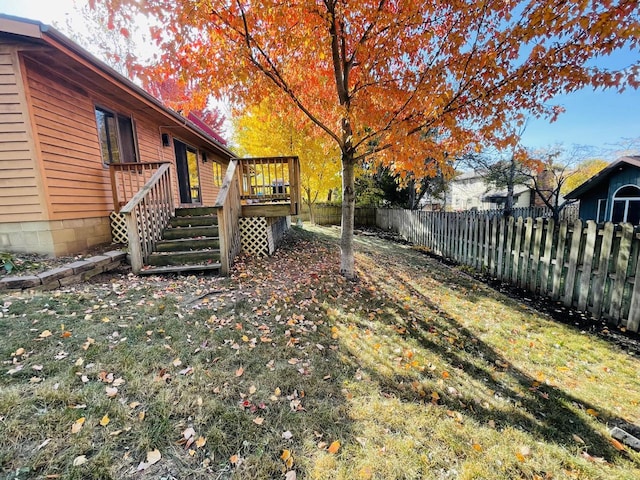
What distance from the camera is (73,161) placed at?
557cm

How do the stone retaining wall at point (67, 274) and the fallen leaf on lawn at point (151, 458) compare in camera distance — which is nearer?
the fallen leaf on lawn at point (151, 458)

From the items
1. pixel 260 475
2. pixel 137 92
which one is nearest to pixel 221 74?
pixel 137 92

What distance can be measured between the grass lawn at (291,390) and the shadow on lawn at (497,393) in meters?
0.02

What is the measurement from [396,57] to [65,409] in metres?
6.14

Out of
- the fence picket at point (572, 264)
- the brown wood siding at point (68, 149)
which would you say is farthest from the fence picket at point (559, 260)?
the brown wood siding at point (68, 149)

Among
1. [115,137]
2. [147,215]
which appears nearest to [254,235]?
[147,215]

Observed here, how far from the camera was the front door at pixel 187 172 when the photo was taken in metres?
10.4

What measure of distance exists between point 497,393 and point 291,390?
2.02 metres

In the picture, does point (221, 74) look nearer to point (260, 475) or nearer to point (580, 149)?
point (260, 475)

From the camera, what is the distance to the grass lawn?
1.93 m

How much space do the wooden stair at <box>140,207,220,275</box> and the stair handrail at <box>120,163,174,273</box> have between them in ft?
0.48

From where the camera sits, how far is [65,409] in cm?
209

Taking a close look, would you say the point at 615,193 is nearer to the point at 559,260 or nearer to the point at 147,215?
the point at 559,260

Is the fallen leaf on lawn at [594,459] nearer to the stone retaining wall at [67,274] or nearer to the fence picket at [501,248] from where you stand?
the fence picket at [501,248]
